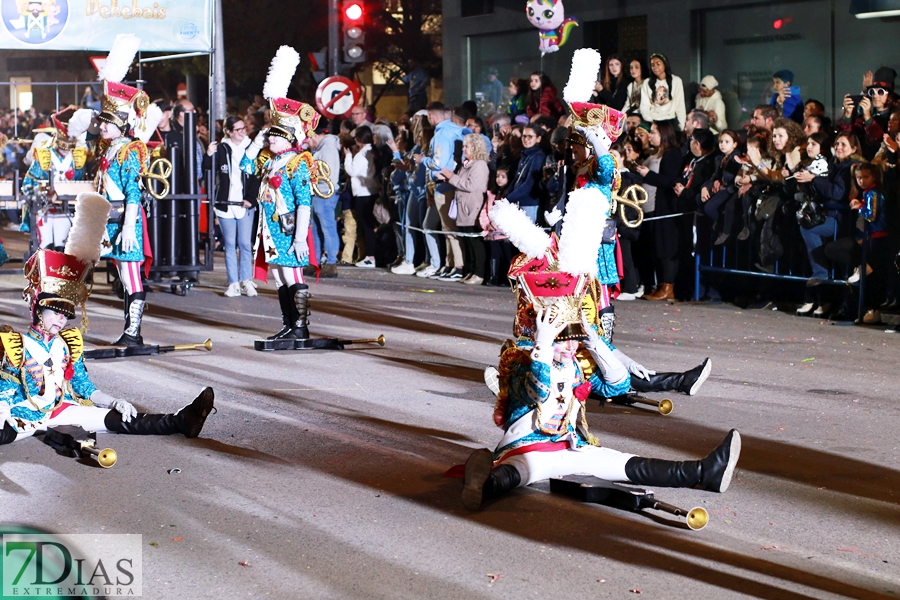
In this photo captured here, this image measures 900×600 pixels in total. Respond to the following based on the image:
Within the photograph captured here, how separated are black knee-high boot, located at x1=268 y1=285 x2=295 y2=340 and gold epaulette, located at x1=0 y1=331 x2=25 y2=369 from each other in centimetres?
387

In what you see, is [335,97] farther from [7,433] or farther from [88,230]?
[7,433]

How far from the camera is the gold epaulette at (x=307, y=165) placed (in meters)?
10.1

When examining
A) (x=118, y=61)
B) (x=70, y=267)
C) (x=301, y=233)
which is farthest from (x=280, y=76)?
(x=70, y=267)

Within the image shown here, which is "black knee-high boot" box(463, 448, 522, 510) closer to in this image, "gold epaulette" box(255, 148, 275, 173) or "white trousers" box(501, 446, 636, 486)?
"white trousers" box(501, 446, 636, 486)

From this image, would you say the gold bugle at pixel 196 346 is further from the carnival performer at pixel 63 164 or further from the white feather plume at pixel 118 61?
the carnival performer at pixel 63 164

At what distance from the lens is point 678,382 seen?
8.52m

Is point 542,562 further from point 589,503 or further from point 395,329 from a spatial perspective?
point 395,329

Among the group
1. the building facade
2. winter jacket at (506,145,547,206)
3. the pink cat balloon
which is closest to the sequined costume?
winter jacket at (506,145,547,206)

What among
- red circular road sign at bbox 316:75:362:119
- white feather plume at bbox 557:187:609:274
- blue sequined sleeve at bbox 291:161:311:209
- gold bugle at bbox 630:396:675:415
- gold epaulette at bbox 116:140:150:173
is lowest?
gold bugle at bbox 630:396:675:415

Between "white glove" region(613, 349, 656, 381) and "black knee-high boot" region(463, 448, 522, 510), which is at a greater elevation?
"white glove" region(613, 349, 656, 381)

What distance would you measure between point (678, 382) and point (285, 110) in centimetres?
376

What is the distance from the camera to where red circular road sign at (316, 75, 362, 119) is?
734 inches

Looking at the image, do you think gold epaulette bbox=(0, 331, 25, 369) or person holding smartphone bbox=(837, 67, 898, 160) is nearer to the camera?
gold epaulette bbox=(0, 331, 25, 369)

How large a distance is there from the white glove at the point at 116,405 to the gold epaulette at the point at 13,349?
527 mm
